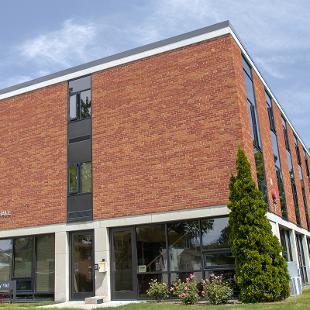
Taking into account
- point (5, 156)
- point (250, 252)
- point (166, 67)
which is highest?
point (166, 67)

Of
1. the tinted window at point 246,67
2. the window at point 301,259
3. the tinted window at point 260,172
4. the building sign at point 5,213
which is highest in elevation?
the tinted window at point 246,67

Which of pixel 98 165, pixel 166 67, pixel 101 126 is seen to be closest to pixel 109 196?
pixel 98 165

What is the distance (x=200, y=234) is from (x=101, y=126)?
623cm

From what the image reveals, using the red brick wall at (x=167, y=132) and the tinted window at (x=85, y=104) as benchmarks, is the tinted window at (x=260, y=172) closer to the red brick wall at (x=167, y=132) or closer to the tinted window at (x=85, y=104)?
the red brick wall at (x=167, y=132)

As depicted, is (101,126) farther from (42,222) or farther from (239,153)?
(239,153)

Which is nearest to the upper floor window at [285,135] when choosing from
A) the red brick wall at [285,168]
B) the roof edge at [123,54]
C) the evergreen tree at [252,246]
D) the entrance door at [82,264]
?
the red brick wall at [285,168]

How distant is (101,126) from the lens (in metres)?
18.4

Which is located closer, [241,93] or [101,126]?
[241,93]

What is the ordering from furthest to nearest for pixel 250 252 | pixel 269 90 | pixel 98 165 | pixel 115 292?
1. pixel 269 90
2. pixel 98 165
3. pixel 115 292
4. pixel 250 252

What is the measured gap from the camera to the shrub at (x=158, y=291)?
15172mm

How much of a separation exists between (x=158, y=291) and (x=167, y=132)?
579 cm

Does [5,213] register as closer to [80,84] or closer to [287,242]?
[80,84]

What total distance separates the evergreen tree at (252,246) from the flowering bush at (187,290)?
1.51 m

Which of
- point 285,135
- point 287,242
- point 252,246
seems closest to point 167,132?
point 252,246
